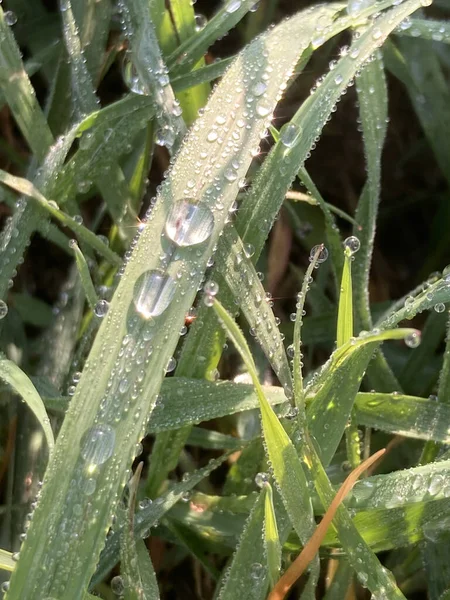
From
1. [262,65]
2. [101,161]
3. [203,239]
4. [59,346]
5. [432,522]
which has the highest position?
[262,65]

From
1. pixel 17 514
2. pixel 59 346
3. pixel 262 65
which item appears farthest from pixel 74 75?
pixel 17 514

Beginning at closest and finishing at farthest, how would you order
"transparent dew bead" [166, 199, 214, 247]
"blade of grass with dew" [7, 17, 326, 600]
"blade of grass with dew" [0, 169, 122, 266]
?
1. "blade of grass with dew" [7, 17, 326, 600]
2. "transparent dew bead" [166, 199, 214, 247]
3. "blade of grass with dew" [0, 169, 122, 266]

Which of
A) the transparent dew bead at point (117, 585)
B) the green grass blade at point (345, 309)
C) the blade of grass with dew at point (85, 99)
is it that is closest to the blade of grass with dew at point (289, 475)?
the green grass blade at point (345, 309)

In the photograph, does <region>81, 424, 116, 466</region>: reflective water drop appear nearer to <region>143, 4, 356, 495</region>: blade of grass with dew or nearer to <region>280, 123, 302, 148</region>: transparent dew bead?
<region>143, 4, 356, 495</region>: blade of grass with dew

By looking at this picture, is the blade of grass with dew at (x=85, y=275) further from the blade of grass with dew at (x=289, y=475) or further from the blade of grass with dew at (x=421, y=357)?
the blade of grass with dew at (x=421, y=357)

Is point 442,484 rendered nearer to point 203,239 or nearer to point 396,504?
point 396,504

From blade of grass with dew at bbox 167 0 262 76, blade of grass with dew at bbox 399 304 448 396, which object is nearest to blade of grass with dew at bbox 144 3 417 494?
blade of grass with dew at bbox 167 0 262 76

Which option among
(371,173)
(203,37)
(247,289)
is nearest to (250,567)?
(247,289)
